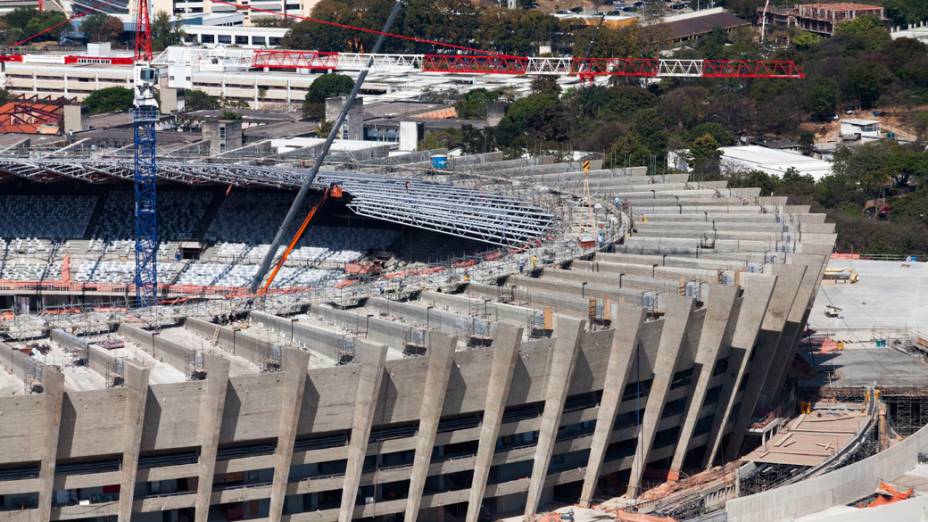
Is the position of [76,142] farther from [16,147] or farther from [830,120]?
[830,120]

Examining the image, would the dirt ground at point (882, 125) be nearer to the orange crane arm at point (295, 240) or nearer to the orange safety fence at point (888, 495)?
the orange crane arm at point (295, 240)

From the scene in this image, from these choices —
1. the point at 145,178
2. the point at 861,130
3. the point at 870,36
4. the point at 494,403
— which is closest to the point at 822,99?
the point at 861,130

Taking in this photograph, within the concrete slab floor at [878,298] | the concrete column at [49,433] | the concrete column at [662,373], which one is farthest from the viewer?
the concrete slab floor at [878,298]

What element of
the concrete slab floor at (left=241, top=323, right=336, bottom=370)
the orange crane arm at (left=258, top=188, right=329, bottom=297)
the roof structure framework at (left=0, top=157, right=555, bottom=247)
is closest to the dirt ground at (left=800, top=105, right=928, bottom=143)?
the roof structure framework at (left=0, top=157, right=555, bottom=247)

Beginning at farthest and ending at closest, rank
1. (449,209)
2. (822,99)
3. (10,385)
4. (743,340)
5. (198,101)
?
(198,101)
(822,99)
(449,209)
(743,340)
(10,385)

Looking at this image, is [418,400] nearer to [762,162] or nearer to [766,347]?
[766,347]

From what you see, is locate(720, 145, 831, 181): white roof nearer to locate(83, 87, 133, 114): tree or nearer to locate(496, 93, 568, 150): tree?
locate(496, 93, 568, 150): tree

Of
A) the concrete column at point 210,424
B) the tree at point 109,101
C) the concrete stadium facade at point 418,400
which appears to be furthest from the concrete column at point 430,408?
the tree at point 109,101
